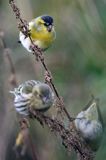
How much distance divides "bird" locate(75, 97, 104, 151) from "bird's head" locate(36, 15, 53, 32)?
824 mm

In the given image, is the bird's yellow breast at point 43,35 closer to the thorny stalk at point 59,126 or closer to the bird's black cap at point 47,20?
the bird's black cap at point 47,20

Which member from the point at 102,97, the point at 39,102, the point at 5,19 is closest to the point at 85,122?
the point at 39,102

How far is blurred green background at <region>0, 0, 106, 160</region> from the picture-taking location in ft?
11.7

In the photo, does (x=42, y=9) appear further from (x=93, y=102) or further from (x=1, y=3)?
(x=93, y=102)

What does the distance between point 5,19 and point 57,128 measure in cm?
234

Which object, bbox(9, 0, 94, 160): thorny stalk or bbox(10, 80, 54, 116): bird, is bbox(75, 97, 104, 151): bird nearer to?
bbox(9, 0, 94, 160): thorny stalk

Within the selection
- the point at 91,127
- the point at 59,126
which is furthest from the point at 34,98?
the point at 91,127

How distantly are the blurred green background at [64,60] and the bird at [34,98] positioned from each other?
4.45ft

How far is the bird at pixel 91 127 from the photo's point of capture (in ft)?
6.79

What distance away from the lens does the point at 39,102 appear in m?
1.94

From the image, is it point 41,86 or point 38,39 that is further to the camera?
point 38,39

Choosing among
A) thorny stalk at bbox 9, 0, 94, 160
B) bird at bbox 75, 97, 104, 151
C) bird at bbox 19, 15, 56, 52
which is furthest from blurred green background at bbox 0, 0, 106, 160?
thorny stalk at bbox 9, 0, 94, 160

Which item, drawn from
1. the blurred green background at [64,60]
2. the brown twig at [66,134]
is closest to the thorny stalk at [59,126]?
the brown twig at [66,134]

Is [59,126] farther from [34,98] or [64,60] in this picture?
[64,60]
